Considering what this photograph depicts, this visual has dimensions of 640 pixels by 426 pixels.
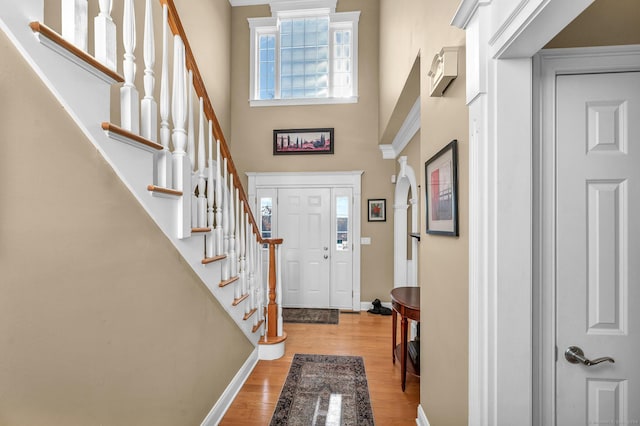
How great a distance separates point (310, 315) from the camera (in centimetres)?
439

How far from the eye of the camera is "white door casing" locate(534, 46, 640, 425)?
113cm

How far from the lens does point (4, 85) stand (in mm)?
828

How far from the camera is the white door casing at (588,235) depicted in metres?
1.13

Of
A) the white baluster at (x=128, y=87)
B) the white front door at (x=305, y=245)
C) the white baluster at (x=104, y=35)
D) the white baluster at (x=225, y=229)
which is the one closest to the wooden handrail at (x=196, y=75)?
the white baluster at (x=225, y=229)

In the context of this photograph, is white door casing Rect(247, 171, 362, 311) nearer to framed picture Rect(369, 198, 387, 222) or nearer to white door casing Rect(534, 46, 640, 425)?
framed picture Rect(369, 198, 387, 222)

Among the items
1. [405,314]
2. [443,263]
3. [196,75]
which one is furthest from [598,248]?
[196,75]

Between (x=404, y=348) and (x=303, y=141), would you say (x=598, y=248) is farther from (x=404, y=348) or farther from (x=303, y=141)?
(x=303, y=141)

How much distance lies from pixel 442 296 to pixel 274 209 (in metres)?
3.50

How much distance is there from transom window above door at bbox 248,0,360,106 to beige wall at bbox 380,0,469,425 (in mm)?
2565

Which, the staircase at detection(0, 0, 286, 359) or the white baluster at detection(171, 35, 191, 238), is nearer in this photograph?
the staircase at detection(0, 0, 286, 359)

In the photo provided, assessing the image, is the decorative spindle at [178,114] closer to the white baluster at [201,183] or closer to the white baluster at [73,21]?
the white baluster at [201,183]

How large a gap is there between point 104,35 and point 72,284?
0.91 meters

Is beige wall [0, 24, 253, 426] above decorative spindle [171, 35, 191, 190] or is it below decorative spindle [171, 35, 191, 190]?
below

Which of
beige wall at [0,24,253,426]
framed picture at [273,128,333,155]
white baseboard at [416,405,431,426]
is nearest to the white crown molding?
framed picture at [273,128,333,155]
